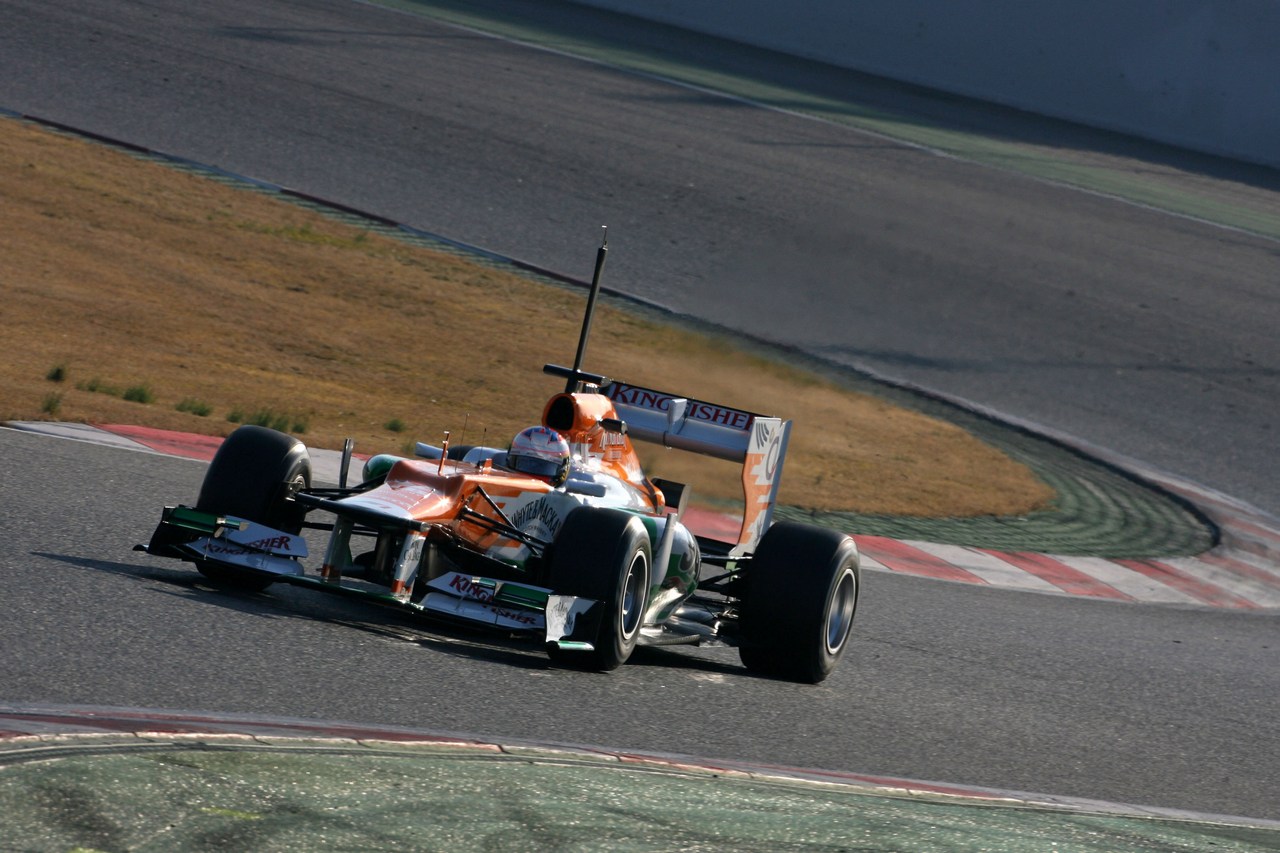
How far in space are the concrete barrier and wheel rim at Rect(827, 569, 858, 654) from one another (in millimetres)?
19357

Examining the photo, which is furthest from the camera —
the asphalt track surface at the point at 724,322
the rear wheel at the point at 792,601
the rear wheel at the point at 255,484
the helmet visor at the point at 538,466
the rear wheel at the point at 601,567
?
the rear wheel at the point at 792,601

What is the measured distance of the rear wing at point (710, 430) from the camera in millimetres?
8289

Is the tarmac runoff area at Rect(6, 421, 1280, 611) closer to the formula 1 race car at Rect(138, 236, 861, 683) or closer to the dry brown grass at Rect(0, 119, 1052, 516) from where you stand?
the dry brown grass at Rect(0, 119, 1052, 516)

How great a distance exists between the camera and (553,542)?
6801 millimetres

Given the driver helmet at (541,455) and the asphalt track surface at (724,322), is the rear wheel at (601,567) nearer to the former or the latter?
the asphalt track surface at (724,322)

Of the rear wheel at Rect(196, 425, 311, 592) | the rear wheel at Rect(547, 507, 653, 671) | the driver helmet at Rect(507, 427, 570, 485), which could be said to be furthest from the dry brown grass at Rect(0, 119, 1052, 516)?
the rear wheel at Rect(196, 425, 311, 592)

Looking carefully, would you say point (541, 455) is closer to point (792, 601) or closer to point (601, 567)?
point (601, 567)

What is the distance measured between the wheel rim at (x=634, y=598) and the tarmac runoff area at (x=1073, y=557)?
356cm

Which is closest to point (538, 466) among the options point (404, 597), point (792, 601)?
point (404, 597)

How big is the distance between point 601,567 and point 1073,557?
674 centimetres

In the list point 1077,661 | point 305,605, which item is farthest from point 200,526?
point 1077,661

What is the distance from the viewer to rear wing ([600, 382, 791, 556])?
8289 millimetres

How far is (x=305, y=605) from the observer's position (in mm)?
6879

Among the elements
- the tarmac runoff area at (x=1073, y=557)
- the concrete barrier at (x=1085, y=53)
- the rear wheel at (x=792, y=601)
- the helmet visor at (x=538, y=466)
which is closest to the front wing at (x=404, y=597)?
the helmet visor at (x=538, y=466)
